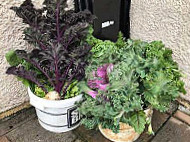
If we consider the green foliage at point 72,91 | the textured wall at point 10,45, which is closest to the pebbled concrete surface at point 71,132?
the textured wall at point 10,45

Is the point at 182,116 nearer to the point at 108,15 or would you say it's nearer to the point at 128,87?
the point at 128,87

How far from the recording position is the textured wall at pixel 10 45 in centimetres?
130

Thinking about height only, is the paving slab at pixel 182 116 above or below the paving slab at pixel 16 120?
below

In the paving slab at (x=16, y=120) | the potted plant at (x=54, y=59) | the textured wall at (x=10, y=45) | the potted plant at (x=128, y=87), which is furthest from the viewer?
the paving slab at (x=16, y=120)

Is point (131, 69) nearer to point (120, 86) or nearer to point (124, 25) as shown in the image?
point (120, 86)

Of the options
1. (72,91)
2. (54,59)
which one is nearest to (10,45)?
(54,59)

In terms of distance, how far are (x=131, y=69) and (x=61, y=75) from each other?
417mm

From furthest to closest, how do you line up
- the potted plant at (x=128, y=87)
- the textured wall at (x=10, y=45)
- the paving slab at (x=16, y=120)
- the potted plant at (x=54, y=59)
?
the paving slab at (x=16, y=120)
the textured wall at (x=10, y=45)
the potted plant at (x=54, y=59)
the potted plant at (x=128, y=87)

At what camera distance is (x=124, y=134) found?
1.25m

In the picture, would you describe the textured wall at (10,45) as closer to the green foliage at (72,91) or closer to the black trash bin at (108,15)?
the black trash bin at (108,15)

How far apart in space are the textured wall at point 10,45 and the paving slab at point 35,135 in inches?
7.3

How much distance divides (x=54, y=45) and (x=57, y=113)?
381 mm

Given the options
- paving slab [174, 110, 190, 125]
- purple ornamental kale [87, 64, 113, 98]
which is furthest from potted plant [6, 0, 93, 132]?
paving slab [174, 110, 190, 125]

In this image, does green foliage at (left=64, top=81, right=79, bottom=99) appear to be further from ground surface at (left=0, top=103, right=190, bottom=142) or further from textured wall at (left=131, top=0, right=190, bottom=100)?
textured wall at (left=131, top=0, right=190, bottom=100)
